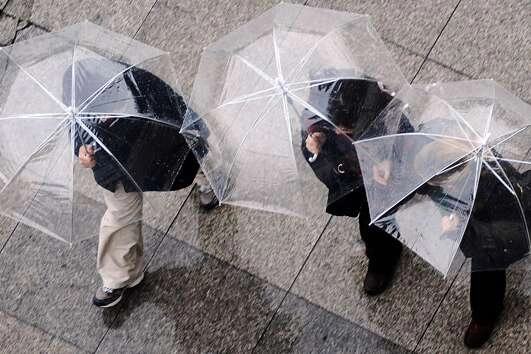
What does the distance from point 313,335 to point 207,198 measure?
1085 millimetres

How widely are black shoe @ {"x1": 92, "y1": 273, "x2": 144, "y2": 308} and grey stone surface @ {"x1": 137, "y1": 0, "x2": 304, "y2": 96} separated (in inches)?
55.2

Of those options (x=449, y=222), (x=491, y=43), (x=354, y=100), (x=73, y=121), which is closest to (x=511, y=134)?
(x=449, y=222)

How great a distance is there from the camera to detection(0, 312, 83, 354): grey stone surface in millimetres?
5031

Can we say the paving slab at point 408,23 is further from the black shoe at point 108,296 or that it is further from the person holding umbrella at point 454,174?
the black shoe at point 108,296

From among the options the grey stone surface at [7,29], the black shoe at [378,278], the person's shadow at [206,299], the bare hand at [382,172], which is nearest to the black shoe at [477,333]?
the black shoe at [378,278]

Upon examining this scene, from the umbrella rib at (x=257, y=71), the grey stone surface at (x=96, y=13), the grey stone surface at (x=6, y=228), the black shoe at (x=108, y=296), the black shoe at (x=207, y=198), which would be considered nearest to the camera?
the umbrella rib at (x=257, y=71)

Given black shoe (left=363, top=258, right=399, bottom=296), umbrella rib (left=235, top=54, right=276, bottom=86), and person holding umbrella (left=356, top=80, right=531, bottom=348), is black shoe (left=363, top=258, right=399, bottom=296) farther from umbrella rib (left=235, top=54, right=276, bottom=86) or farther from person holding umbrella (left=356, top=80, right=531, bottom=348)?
umbrella rib (left=235, top=54, right=276, bottom=86)

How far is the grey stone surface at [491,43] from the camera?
4.93 metres

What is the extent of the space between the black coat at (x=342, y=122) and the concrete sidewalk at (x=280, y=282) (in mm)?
1090

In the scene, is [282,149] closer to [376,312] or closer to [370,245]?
[370,245]

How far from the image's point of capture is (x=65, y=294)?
5078mm

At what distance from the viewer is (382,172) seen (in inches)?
147

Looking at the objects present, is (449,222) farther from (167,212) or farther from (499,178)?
(167,212)

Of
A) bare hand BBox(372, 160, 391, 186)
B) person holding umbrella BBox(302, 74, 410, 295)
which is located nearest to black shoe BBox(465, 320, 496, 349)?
person holding umbrella BBox(302, 74, 410, 295)
